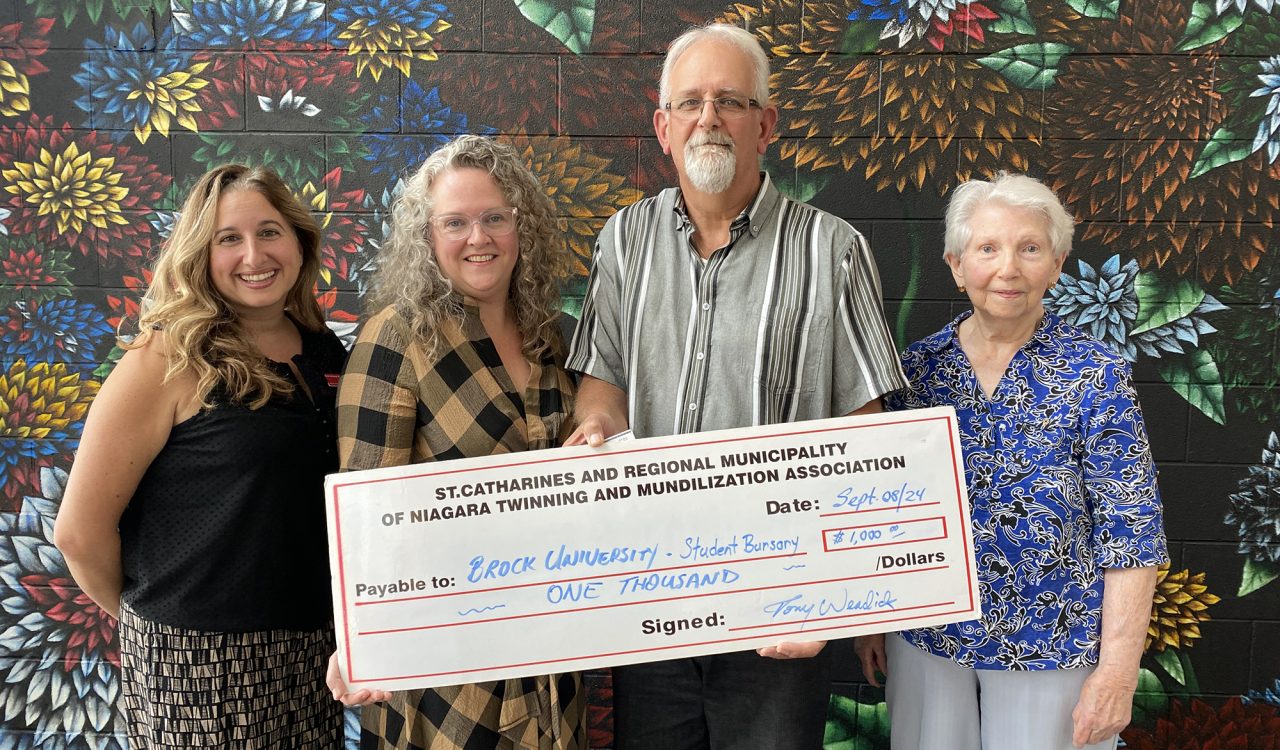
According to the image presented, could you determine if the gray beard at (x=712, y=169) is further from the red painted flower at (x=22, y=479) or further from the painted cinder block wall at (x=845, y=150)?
the red painted flower at (x=22, y=479)

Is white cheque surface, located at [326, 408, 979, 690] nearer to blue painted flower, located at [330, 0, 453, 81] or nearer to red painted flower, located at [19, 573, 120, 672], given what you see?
blue painted flower, located at [330, 0, 453, 81]

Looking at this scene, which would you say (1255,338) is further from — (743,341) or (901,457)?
(743,341)

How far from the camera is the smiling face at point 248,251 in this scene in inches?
65.0

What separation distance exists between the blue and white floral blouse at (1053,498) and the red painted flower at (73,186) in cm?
259

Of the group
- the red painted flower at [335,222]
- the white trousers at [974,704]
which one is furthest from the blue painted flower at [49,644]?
the white trousers at [974,704]

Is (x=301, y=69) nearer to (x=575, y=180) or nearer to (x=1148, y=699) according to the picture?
(x=575, y=180)

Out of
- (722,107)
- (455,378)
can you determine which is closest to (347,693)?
(455,378)

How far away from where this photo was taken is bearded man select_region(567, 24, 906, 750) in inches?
67.7

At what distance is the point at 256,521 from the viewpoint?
1624 mm

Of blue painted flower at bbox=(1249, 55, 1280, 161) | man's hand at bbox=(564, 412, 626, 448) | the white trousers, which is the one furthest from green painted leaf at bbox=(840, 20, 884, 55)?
the white trousers

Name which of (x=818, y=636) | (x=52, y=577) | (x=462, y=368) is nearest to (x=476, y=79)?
(x=462, y=368)

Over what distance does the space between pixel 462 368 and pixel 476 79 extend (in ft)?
4.35

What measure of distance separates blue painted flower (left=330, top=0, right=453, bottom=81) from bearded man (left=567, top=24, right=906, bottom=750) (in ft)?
3.65

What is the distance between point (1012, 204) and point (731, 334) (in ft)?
2.13
